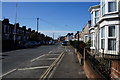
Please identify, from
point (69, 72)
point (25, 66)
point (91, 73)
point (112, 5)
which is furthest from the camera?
point (112, 5)

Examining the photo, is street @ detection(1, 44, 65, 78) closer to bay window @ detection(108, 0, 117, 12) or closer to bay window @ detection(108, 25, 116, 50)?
bay window @ detection(108, 25, 116, 50)

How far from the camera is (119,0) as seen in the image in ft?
37.2

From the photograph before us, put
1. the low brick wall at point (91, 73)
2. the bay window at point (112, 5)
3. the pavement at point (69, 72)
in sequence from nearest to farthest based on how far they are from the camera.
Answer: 1. the low brick wall at point (91, 73)
2. the pavement at point (69, 72)
3. the bay window at point (112, 5)

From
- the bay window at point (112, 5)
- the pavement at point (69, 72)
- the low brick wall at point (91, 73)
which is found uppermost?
the bay window at point (112, 5)

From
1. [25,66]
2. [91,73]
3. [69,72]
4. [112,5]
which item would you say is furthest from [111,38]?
[25,66]

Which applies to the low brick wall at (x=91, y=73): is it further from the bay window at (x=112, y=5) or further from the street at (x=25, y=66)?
the bay window at (x=112, y=5)

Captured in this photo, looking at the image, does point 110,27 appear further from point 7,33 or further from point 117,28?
point 7,33

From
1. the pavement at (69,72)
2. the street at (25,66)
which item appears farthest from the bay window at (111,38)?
the street at (25,66)

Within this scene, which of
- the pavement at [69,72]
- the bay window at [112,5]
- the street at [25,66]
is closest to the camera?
the pavement at [69,72]

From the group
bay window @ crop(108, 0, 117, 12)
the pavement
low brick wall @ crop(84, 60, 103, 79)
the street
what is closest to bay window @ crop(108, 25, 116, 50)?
bay window @ crop(108, 0, 117, 12)

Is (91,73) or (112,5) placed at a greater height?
(112,5)

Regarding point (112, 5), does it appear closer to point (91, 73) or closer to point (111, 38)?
point (111, 38)

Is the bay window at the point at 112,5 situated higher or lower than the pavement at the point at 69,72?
higher

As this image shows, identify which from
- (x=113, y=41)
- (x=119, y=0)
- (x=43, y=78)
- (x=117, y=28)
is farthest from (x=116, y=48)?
(x=43, y=78)
